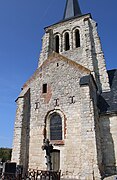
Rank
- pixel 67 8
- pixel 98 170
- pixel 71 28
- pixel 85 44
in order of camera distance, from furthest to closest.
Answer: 1. pixel 67 8
2. pixel 71 28
3. pixel 85 44
4. pixel 98 170

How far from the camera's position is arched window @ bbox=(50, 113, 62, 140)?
36.5ft

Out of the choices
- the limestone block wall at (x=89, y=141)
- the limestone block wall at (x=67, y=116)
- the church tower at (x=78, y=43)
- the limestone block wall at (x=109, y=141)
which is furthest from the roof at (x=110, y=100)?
the limestone block wall at (x=89, y=141)

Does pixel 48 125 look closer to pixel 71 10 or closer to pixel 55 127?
pixel 55 127

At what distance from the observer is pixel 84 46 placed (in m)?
17.5

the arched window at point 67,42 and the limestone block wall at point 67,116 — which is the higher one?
the arched window at point 67,42

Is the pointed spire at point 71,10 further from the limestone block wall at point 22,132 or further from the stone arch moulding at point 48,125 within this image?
the stone arch moulding at point 48,125

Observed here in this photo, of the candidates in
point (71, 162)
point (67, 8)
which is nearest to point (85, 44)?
point (67, 8)

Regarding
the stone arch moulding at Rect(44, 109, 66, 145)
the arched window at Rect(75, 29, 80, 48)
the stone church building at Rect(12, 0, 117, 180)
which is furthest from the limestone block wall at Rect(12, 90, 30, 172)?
the arched window at Rect(75, 29, 80, 48)

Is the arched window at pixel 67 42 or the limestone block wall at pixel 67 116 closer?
the limestone block wall at pixel 67 116

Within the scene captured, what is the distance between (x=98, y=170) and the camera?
28.4 ft

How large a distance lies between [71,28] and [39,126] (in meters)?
13.2

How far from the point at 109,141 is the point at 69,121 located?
2.77 meters

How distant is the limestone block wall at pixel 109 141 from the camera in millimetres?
10306

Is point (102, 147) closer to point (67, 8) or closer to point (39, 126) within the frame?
point (39, 126)
